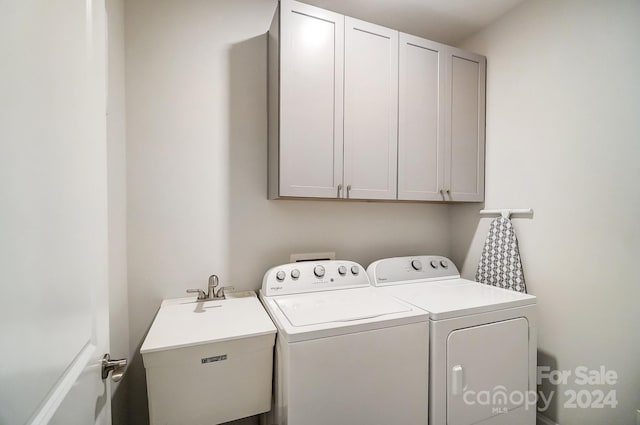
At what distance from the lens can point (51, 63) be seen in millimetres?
500

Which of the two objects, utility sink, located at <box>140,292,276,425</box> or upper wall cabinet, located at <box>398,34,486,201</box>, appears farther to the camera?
upper wall cabinet, located at <box>398,34,486,201</box>

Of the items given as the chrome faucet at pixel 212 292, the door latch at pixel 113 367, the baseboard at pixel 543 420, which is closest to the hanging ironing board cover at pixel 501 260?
the baseboard at pixel 543 420

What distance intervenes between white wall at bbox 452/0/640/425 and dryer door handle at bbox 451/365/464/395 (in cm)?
82

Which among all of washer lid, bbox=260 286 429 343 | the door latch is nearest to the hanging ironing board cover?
washer lid, bbox=260 286 429 343

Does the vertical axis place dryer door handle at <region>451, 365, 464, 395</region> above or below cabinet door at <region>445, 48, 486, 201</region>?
below

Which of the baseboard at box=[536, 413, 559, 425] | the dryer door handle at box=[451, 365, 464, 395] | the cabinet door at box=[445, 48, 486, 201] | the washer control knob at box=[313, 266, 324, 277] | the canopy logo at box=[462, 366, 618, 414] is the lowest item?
the baseboard at box=[536, 413, 559, 425]

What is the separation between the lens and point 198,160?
1.60 metres

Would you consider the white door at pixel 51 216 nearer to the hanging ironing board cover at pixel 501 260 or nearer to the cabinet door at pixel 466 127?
the cabinet door at pixel 466 127

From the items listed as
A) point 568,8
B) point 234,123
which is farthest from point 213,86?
point 568,8

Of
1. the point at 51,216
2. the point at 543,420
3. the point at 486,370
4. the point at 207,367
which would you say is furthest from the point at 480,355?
the point at 51,216

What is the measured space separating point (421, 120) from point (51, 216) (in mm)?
1848

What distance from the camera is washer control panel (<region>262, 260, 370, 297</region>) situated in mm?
1539

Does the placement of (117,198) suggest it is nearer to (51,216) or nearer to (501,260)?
(51,216)

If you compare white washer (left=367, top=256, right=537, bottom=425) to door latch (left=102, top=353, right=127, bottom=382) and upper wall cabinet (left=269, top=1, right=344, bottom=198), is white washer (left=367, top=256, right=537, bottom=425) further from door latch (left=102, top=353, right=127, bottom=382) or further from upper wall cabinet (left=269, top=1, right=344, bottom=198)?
door latch (left=102, top=353, right=127, bottom=382)
